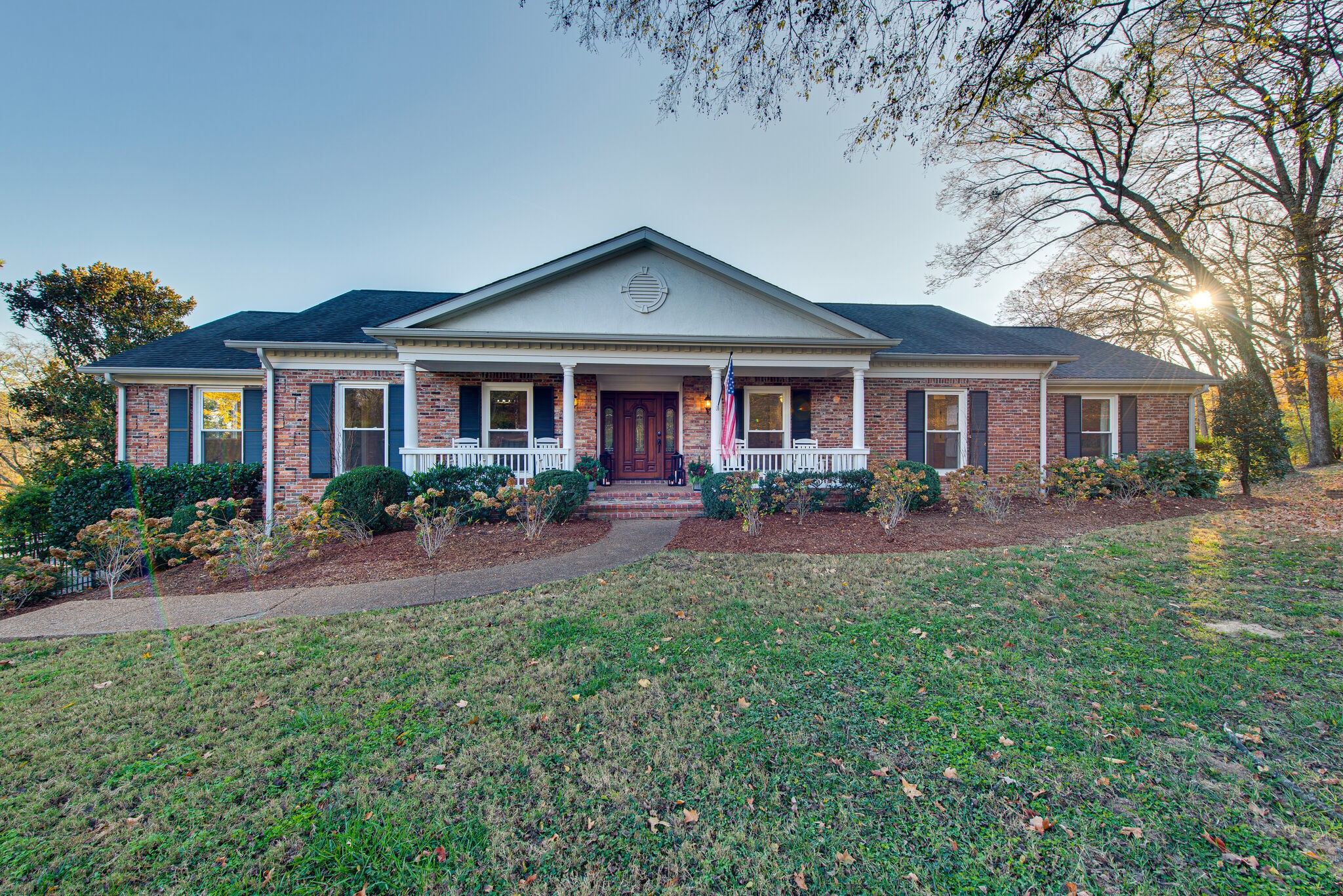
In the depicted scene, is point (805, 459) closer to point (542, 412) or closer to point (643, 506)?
point (643, 506)

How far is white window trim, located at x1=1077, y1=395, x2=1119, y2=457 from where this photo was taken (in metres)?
12.6

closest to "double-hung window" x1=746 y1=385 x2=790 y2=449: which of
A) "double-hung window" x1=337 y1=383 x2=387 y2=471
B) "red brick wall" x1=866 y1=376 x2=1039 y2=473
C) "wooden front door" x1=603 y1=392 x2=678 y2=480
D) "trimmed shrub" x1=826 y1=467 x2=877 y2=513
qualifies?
"wooden front door" x1=603 y1=392 x2=678 y2=480

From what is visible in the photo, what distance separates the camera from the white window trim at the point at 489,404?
11.0 metres

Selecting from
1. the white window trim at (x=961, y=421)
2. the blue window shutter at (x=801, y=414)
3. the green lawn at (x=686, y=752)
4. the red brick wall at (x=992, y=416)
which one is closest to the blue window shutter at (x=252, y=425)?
the green lawn at (x=686, y=752)

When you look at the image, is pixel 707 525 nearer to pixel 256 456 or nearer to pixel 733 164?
pixel 733 164

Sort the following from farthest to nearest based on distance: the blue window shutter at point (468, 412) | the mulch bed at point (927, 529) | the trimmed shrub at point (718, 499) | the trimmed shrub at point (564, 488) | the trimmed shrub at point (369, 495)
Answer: the blue window shutter at point (468, 412), the trimmed shrub at point (718, 499), the trimmed shrub at point (564, 488), the trimmed shrub at point (369, 495), the mulch bed at point (927, 529)

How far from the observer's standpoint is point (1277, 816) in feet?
6.61

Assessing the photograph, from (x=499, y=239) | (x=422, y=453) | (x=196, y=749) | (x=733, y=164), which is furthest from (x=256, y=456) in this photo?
(x=733, y=164)

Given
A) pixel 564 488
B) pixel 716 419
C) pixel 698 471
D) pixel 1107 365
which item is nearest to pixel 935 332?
pixel 1107 365

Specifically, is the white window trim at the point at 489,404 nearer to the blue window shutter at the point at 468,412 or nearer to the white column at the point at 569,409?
the blue window shutter at the point at 468,412


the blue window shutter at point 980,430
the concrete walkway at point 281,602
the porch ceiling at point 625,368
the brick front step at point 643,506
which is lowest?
the concrete walkway at point 281,602

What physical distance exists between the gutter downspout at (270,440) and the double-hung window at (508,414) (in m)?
Result: 4.13

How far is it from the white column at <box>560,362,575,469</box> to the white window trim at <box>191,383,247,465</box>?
23.9 feet

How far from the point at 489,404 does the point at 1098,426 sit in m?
15.2
